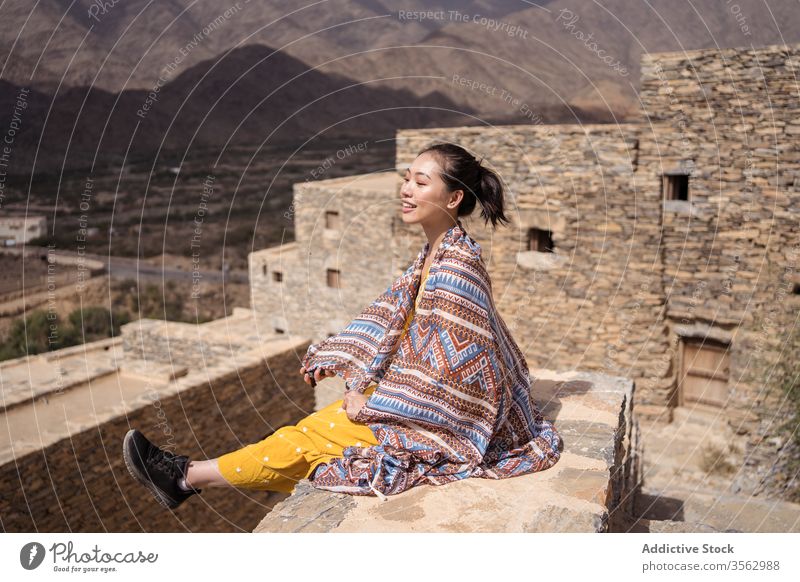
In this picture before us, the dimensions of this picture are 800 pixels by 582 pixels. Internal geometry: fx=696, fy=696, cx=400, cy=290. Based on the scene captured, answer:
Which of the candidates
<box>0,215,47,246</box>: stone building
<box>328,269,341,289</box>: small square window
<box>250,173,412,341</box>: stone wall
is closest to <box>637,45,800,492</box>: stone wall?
<box>250,173,412,341</box>: stone wall

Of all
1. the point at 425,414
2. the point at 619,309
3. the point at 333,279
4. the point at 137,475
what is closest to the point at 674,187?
the point at 619,309

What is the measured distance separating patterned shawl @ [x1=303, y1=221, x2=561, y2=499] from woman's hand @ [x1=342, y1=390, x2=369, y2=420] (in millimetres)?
39

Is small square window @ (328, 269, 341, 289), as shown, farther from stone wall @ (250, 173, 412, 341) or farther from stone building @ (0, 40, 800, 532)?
stone building @ (0, 40, 800, 532)

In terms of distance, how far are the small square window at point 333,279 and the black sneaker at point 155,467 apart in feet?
41.9

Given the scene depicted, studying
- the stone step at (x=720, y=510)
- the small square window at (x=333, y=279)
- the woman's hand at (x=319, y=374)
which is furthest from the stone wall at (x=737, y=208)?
the small square window at (x=333, y=279)

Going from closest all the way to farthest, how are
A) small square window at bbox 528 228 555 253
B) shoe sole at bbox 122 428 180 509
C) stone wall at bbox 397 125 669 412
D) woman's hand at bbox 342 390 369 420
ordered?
shoe sole at bbox 122 428 180 509 → woman's hand at bbox 342 390 369 420 → stone wall at bbox 397 125 669 412 → small square window at bbox 528 228 555 253

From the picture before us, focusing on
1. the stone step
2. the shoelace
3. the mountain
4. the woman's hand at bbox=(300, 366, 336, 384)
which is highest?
the mountain

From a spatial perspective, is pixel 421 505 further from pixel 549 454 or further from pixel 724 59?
pixel 724 59

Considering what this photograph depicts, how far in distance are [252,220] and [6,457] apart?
25.4 metres

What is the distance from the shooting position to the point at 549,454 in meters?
3.58

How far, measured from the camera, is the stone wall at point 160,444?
570 centimetres

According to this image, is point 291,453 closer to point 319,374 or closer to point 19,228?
point 319,374

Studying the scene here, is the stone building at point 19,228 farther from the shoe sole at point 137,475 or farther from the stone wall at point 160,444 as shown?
the shoe sole at point 137,475

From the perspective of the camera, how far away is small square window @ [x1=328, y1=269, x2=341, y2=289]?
1611cm
